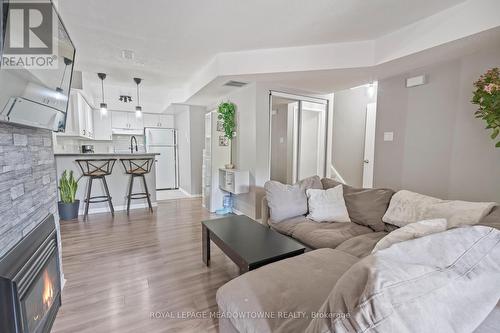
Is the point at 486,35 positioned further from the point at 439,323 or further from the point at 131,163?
the point at 131,163

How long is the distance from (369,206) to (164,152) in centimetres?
545

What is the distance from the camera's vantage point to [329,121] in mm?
4738

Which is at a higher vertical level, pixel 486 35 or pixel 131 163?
pixel 486 35

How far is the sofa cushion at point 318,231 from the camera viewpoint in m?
2.13

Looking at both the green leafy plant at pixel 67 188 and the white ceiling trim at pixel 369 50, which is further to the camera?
the green leafy plant at pixel 67 188

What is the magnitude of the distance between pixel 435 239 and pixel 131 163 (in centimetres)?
475

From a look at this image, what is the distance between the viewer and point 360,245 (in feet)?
6.35

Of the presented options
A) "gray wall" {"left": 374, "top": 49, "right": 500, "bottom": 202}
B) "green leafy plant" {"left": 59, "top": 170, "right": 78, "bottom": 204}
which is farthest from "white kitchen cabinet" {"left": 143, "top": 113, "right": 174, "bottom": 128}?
"gray wall" {"left": 374, "top": 49, "right": 500, "bottom": 202}

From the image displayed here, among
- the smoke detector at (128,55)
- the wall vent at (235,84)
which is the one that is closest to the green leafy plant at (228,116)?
the wall vent at (235,84)

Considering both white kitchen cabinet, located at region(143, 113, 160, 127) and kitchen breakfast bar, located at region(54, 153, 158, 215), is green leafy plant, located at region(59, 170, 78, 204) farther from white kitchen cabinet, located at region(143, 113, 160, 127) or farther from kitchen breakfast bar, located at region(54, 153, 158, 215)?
white kitchen cabinet, located at region(143, 113, 160, 127)

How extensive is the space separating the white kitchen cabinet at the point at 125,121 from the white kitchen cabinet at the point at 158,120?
0.15 metres

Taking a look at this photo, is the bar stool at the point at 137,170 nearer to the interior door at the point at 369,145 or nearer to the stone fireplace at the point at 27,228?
the stone fireplace at the point at 27,228

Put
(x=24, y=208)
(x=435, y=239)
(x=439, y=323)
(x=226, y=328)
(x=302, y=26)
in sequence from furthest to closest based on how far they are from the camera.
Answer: (x=302, y=26) < (x=24, y=208) < (x=226, y=328) < (x=435, y=239) < (x=439, y=323)

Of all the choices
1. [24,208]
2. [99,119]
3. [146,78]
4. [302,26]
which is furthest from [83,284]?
[99,119]
